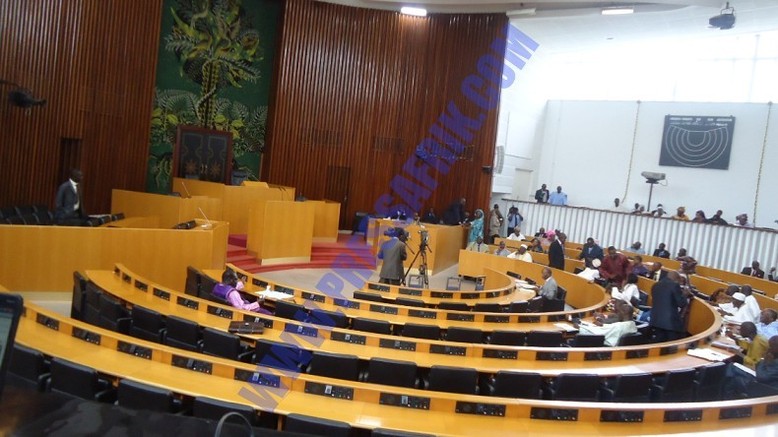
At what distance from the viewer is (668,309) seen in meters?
7.35

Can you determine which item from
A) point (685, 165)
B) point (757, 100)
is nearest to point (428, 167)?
point (685, 165)

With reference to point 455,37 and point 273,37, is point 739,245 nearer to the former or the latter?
point 455,37

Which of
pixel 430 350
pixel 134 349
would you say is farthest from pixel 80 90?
pixel 430 350

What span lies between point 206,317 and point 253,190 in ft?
24.2

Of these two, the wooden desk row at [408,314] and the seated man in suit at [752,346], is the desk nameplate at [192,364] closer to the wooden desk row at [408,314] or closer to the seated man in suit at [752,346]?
the wooden desk row at [408,314]

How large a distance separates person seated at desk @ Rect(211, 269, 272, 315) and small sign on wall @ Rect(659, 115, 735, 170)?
551 inches

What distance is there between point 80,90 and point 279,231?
517 cm

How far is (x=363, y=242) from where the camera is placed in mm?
14250

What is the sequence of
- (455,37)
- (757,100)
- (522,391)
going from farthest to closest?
(455,37) → (757,100) → (522,391)

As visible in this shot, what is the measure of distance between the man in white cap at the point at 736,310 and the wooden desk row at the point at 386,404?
4.42m

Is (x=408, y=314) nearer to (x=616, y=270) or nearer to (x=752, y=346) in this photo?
(x=752, y=346)

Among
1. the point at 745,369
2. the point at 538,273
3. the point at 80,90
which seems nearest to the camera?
the point at 745,369

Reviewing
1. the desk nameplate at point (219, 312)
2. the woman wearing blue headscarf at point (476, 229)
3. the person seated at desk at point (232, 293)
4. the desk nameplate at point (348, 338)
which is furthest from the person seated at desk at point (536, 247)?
the desk nameplate at point (219, 312)

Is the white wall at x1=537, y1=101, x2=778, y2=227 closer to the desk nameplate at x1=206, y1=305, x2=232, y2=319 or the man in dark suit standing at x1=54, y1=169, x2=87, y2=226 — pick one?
Result: the man in dark suit standing at x1=54, y1=169, x2=87, y2=226
